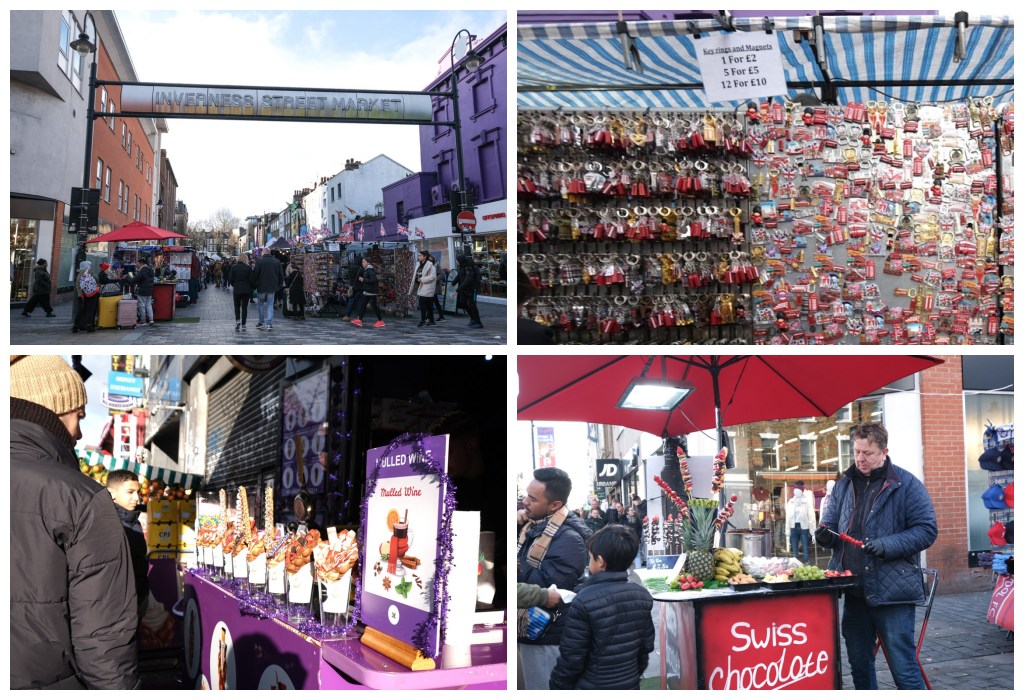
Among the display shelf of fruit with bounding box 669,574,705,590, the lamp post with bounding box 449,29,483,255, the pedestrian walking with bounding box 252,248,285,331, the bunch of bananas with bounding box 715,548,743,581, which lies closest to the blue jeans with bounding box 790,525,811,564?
the bunch of bananas with bounding box 715,548,743,581

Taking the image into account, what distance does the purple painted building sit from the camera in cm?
484

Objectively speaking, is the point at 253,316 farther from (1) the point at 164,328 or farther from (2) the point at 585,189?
(2) the point at 585,189

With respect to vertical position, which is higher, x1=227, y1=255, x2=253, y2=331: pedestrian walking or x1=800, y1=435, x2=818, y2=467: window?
x1=227, y1=255, x2=253, y2=331: pedestrian walking

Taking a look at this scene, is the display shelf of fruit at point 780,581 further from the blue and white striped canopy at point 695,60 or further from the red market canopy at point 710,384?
the blue and white striped canopy at point 695,60

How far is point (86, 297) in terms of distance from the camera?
5.83m

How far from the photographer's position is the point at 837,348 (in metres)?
3.54

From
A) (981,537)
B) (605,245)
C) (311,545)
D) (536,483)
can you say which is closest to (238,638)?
(311,545)

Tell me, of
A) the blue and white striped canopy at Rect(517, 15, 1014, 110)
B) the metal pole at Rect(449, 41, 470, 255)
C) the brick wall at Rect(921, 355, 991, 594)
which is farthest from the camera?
the metal pole at Rect(449, 41, 470, 255)

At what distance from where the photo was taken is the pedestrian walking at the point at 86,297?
222 inches

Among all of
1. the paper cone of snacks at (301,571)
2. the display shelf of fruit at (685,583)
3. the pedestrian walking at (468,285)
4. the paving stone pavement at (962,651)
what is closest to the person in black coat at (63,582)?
the paper cone of snacks at (301,571)

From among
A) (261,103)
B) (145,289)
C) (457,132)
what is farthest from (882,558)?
(145,289)

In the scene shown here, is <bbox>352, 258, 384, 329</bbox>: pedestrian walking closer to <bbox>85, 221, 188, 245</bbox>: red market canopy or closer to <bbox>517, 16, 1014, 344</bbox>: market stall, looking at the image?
<bbox>85, 221, 188, 245</bbox>: red market canopy

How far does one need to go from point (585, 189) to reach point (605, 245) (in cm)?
34

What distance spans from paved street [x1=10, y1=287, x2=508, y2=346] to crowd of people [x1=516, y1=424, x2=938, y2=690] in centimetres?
203
